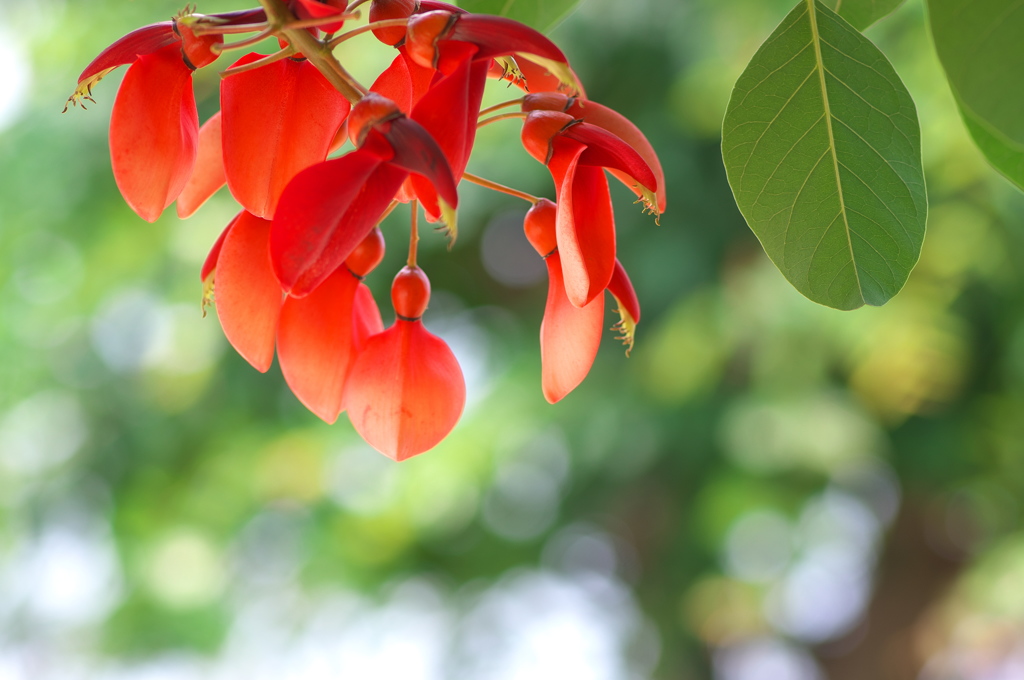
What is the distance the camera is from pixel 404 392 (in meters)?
0.24

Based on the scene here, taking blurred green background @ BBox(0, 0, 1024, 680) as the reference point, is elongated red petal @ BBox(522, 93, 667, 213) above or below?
above

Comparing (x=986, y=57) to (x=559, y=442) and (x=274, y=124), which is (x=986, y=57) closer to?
(x=274, y=124)

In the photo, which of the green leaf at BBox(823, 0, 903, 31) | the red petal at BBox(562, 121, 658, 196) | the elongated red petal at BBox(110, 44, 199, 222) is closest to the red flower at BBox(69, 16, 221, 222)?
the elongated red petal at BBox(110, 44, 199, 222)

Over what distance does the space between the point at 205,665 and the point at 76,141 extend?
4.48 ft

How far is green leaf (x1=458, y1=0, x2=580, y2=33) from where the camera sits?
304mm

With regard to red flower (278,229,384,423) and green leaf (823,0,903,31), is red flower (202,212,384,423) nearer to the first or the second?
red flower (278,229,384,423)

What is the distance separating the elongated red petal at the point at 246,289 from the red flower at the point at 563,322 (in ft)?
0.25

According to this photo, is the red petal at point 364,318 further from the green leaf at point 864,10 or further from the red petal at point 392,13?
the green leaf at point 864,10

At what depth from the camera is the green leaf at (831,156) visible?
28 centimetres

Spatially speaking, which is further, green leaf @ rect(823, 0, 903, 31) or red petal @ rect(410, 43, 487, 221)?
green leaf @ rect(823, 0, 903, 31)

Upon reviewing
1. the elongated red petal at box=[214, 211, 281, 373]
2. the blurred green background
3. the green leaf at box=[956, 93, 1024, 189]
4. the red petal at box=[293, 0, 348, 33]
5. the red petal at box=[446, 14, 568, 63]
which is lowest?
the blurred green background

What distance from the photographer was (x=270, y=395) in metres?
2.28

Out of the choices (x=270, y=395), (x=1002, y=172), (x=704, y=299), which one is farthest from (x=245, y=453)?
(x=1002, y=172)

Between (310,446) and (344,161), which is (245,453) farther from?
(344,161)
